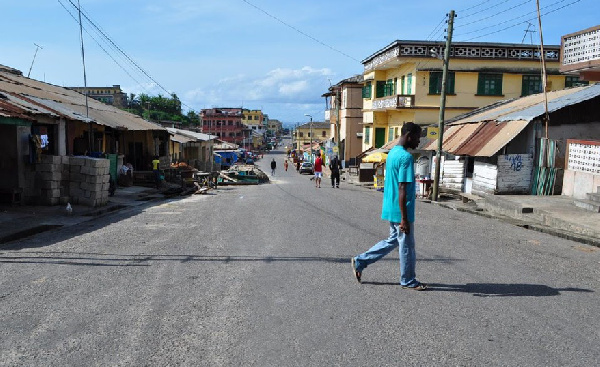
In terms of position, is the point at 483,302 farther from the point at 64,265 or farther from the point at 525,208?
the point at 525,208

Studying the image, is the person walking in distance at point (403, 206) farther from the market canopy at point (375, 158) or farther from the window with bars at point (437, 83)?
the window with bars at point (437, 83)

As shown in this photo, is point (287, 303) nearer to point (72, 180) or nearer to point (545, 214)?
point (545, 214)

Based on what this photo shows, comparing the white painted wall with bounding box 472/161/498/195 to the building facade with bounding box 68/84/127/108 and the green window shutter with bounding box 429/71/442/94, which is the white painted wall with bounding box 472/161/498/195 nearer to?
the green window shutter with bounding box 429/71/442/94

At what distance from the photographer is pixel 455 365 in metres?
3.86

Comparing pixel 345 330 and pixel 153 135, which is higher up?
pixel 153 135

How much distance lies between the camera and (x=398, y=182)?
5.66 m

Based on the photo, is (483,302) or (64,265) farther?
(64,265)

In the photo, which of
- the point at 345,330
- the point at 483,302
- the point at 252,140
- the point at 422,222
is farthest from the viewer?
the point at 252,140

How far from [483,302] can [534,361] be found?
1457 millimetres

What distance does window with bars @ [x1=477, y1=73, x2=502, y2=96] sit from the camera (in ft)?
104

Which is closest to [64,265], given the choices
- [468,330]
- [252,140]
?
[468,330]

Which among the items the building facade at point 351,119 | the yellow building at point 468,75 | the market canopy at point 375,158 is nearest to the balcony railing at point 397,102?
the yellow building at point 468,75

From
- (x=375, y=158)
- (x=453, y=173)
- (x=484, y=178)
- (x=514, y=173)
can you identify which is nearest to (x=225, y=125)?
(x=375, y=158)

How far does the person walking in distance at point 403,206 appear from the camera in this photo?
18.3ft
